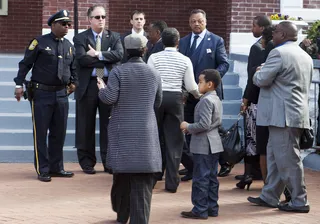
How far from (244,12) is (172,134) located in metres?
5.71

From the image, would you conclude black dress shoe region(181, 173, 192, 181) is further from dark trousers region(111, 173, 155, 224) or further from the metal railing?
dark trousers region(111, 173, 155, 224)

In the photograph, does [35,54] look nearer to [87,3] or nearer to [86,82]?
[86,82]

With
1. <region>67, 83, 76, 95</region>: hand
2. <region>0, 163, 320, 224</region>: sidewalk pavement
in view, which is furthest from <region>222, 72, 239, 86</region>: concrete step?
<region>67, 83, 76, 95</region>: hand

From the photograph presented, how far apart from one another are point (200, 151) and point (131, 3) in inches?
375

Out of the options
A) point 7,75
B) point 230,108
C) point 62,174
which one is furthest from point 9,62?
point 62,174

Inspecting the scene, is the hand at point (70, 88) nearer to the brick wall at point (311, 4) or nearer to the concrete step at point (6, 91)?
the concrete step at point (6, 91)

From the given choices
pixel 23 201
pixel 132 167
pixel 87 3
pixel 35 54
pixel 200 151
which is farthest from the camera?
pixel 87 3

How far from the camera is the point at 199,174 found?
899cm

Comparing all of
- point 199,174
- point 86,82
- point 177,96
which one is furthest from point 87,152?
point 199,174

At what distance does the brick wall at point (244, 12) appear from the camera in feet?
51.1

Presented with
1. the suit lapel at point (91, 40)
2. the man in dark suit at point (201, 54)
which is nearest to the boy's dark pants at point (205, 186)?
the man in dark suit at point (201, 54)

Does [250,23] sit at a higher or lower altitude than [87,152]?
higher

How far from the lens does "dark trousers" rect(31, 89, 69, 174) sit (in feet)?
36.8

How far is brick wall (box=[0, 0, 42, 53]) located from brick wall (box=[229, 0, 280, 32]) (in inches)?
180
